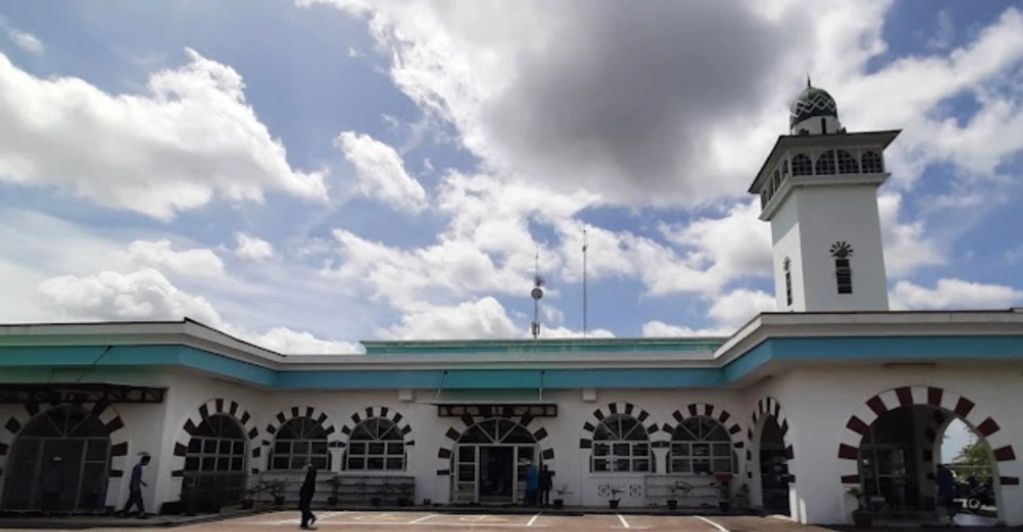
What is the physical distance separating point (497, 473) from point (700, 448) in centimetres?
504

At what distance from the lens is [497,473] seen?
1892cm

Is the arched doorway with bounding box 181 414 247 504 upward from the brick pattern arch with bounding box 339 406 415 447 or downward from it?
downward

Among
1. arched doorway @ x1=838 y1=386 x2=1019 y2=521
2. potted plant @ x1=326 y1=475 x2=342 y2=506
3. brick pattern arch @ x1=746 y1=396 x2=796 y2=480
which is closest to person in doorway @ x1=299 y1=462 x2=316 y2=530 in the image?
potted plant @ x1=326 y1=475 x2=342 y2=506

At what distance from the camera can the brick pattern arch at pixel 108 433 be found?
51.2 feet

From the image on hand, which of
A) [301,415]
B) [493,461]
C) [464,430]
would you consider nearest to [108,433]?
[301,415]

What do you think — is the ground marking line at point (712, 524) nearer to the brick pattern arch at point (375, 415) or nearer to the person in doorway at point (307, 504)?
the person in doorway at point (307, 504)

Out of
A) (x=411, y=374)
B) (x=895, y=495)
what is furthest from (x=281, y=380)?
(x=895, y=495)

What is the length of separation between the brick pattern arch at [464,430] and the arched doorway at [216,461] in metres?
4.94

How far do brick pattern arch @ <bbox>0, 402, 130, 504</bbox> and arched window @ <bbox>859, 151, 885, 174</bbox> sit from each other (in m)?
19.3

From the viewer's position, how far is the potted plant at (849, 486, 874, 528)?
13.5 meters

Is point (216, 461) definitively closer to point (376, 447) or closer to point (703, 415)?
point (376, 447)

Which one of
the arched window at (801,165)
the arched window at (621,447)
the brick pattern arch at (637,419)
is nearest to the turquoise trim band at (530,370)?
the brick pattern arch at (637,419)

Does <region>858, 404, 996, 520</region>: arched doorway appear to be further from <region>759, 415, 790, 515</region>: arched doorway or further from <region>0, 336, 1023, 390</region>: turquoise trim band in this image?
<region>0, 336, 1023, 390</region>: turquoise trim band

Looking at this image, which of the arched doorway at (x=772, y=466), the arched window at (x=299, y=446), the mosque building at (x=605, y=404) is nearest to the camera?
the mosque building at (x=605, y=404)
